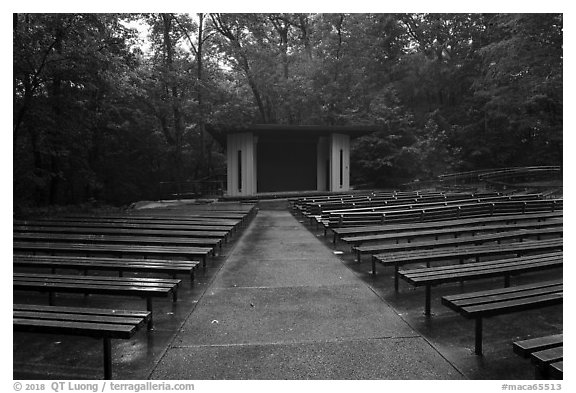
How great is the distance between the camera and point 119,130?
2562 cm

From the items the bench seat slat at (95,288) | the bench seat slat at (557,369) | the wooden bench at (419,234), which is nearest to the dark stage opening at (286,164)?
the wooden bench at (419,234)

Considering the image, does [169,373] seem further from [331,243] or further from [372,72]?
[372,72]

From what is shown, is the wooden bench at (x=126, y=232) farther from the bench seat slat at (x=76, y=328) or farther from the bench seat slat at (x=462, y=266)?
the bench seat slat at (x=76, y=328)

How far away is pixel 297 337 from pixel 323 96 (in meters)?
27.1

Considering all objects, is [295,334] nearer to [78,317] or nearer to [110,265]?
[78,317]

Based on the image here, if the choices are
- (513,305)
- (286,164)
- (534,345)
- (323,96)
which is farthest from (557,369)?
(323,96)

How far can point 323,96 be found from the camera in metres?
29.5

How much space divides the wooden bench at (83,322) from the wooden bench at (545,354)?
2.93 m

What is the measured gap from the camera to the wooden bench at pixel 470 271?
451cm

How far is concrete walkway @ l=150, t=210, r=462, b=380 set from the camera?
10.8 ft

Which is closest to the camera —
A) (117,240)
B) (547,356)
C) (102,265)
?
(547,356)

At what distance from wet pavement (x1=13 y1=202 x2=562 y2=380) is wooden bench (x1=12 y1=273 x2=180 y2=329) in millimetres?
370

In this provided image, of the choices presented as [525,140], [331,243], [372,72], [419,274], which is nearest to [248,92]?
[372,72]

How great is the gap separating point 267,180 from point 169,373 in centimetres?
1970
